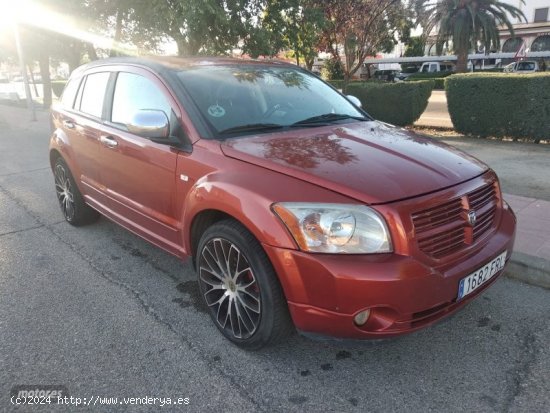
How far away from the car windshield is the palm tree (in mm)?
31313

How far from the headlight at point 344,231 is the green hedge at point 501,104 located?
7.21 meters

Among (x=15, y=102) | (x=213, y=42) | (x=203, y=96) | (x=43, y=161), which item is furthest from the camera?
(x=15, y=102)

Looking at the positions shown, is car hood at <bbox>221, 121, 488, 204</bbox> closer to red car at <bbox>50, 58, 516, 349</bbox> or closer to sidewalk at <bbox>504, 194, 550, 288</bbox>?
red car at <bbox>50, 58, 516, 349</bbox>

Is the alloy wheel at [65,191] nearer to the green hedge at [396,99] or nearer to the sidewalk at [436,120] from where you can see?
the green hedge at [396,99]

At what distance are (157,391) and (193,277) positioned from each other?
4.66 ft

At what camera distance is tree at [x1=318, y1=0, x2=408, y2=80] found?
13.6m

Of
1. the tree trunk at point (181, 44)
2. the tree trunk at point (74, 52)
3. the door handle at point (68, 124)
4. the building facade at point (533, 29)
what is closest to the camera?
the door handle at point (68, 124)

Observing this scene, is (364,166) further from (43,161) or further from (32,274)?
(43,161)

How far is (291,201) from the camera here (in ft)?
7.98

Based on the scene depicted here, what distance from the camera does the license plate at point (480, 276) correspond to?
2521 mm

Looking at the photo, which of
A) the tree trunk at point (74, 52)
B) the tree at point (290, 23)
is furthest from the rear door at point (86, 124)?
the tree trunk at point (74, 52)

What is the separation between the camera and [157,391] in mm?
2584

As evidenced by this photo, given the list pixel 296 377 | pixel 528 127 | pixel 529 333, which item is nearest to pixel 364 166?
pixel 296 377

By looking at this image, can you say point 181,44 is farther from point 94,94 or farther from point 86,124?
point 86,124
